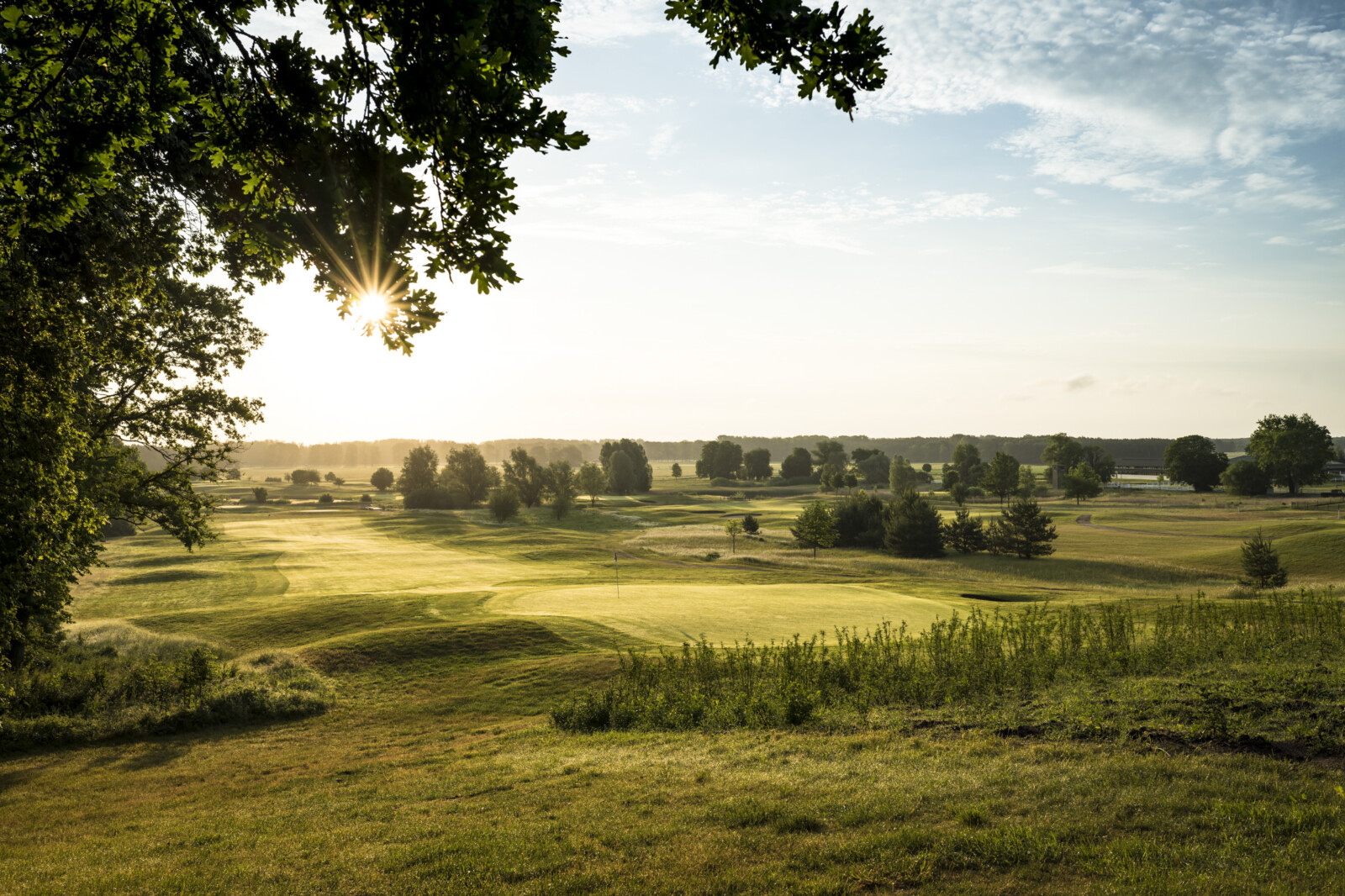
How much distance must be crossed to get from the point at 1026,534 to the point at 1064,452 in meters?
91.8

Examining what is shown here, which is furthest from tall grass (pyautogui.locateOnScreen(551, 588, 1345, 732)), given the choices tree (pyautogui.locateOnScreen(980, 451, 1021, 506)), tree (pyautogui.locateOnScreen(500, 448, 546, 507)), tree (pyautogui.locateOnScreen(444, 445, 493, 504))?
tree (pyautogui.locateOnScreen(444, 445, 493, 504))

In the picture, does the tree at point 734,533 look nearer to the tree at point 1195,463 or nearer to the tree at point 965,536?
the tree at point 965,536

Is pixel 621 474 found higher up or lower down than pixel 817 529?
higher up

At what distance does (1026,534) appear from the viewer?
6050 centimetres

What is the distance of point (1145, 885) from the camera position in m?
5.52

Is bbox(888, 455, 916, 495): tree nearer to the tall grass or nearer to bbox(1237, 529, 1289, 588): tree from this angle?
bbox(1237, 529, 1289, 588): tree

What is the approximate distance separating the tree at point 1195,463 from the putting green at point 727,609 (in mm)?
109468

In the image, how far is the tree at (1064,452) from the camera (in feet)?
453

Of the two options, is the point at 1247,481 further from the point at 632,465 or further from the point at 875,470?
the point at 632,465

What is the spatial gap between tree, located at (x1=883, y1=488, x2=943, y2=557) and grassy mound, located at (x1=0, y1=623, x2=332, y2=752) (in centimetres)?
5428

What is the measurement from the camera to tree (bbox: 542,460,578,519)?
3743 inches

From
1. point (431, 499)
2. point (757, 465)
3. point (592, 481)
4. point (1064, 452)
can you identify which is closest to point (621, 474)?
point (592, 481)

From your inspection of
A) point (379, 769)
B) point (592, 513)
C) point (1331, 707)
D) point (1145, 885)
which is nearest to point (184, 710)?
point (379, 769)

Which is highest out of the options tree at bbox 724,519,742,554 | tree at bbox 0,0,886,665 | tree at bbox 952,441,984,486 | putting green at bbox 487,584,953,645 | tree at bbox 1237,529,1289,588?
tree at bbox 0,0,886,665
